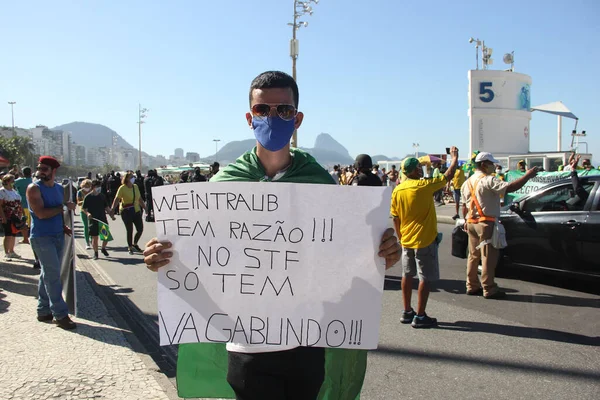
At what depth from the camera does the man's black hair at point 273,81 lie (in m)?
2.07

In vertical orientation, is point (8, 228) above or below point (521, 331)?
above

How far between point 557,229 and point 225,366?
5723mm

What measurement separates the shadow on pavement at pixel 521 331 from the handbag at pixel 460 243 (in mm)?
2544

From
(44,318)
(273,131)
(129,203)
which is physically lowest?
(44,318)

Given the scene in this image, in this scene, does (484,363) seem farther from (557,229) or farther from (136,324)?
(136,324)

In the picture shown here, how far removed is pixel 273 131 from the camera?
208cm

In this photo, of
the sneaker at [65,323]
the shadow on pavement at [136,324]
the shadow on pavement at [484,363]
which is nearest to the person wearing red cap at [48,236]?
the sneaker at [65,323]

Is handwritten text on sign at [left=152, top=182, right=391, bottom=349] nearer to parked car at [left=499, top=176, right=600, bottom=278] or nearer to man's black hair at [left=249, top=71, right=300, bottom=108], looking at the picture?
man's black hair at [left=249, top=71, right=300, bottom=108]

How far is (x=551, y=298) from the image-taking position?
6125mm

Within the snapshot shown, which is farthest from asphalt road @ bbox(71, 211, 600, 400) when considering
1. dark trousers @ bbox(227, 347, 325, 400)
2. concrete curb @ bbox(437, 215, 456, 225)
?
concrete curb @ bbox(437, 215, 456, 225)

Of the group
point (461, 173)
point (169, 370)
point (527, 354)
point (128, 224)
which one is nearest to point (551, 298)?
point (527, 354)

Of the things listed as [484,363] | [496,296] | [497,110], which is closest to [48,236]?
[484,363]

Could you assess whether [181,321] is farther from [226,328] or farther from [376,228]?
[376,228]

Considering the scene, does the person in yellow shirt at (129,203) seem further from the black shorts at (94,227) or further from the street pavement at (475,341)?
the street pavement at (475,341)
